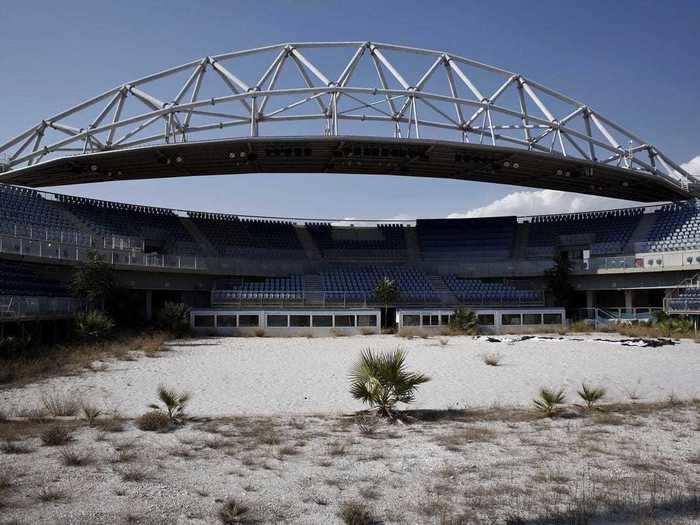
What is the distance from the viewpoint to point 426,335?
109 ft

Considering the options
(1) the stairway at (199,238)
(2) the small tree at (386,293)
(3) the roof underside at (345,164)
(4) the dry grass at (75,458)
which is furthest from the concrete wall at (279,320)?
(4) the dry grass at (75,458)

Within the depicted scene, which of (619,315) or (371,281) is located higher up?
(371,281)

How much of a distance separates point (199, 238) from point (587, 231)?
36714mm

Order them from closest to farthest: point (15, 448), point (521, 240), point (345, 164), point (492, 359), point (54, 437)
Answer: point (15, 448)
point (54, 437)
point (492, 359)
point (345, 164)
point (521, 240)

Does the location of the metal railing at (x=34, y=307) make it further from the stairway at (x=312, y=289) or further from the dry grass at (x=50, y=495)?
the dry grass at (x=50, y=495)

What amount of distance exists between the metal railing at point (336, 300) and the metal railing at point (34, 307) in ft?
35.7

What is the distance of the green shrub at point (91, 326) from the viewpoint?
84.1 ft

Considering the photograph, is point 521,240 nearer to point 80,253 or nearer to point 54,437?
point 80,253

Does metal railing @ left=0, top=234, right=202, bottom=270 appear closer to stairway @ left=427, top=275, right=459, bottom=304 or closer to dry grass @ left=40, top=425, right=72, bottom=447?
stairway @ left=427, top=275, right=459, bottom=304

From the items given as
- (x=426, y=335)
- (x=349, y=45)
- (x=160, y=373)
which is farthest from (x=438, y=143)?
(x=160, y=373)

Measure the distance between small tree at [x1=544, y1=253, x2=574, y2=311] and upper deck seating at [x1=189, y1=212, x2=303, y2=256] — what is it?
23.0m

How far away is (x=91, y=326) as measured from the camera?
85.1 ft

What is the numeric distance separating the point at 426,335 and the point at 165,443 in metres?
25.3

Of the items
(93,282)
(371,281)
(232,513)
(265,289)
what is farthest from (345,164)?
(232,513)
